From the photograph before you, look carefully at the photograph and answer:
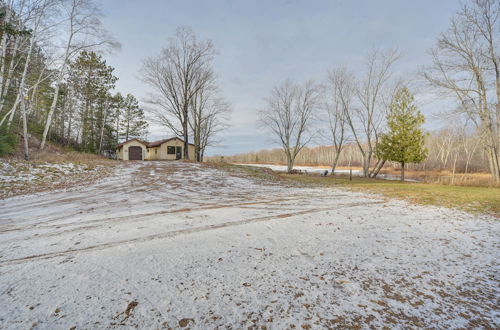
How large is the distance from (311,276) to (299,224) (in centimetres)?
194

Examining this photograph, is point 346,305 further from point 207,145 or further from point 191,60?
point 207,145

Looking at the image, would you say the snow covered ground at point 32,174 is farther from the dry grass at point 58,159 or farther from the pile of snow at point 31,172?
the dry grass at point 58,159

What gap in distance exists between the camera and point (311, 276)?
242cm

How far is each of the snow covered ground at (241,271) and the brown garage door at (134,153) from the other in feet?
91.8

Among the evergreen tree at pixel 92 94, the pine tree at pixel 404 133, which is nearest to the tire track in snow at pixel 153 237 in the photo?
the pine tree at pixel 404 133

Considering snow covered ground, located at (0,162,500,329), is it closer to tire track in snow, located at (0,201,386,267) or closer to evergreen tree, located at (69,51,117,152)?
tire track in snow, located at (0,201,386,267)

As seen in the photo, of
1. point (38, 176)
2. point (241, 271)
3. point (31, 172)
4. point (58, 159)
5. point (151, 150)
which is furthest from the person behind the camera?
point (151, 150)

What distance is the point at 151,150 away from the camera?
31.6 metres

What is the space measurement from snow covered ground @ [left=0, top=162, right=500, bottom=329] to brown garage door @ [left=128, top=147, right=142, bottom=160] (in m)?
28.0

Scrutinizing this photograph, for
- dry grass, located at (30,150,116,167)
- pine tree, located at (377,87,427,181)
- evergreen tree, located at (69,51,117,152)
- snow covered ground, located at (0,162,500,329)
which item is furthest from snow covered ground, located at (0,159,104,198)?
pine tree, located at (377,87,427,181)

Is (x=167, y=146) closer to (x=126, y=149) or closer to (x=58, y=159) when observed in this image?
(x=126, y=149)

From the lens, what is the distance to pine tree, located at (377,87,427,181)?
19.1 meters

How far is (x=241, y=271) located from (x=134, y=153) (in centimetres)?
3286

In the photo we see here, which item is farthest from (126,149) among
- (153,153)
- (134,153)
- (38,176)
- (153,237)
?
(153,237)
